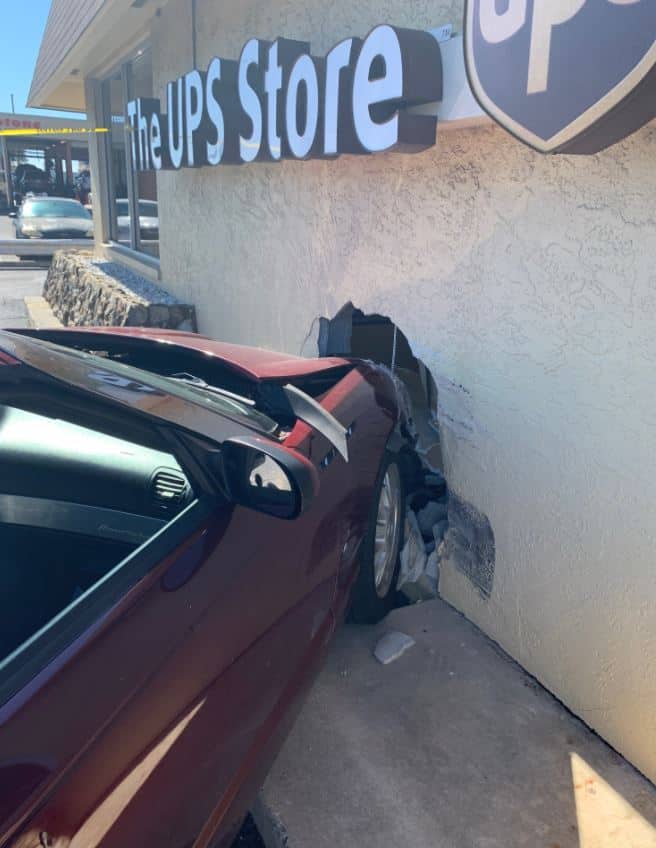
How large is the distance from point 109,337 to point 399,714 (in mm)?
1838

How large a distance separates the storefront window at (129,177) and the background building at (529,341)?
5459mm

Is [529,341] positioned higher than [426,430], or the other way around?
[529,341]

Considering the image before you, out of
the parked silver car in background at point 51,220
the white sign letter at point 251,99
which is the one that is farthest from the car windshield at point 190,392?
the parked silver car in background at point 51,220

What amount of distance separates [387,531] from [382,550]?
89mm

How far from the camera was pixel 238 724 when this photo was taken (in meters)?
1.79

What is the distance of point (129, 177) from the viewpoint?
10258mm

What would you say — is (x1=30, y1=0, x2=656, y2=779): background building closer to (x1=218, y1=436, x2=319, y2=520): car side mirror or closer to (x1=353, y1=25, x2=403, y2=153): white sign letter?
(x1=353, y1=25, x2=403, y2=153): white sign letter

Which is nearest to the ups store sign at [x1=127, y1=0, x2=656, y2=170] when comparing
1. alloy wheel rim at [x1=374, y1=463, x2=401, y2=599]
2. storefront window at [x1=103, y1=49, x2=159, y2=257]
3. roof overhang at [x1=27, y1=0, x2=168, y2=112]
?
alloy wheel rim at [x1=374, y1=463, x2=401, y2=599]

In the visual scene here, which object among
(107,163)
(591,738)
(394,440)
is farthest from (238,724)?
(107,163)

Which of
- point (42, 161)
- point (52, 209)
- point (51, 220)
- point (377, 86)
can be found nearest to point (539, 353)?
point (377, 86)

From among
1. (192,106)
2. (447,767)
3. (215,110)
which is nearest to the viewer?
(447,767)

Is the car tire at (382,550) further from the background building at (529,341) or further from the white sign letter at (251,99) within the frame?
the white sign letter at (251,99)

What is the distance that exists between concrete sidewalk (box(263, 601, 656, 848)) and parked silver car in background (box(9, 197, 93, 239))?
20151 millimetres

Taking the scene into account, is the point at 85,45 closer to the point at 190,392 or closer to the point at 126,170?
the point at 126,170
